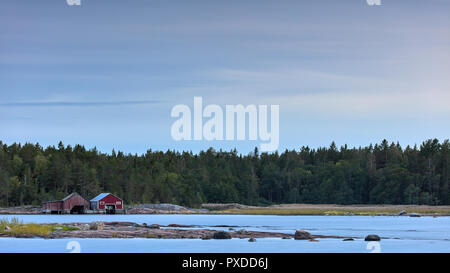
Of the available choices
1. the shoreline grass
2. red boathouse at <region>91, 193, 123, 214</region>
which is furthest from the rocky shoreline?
red boathouse at <region>91, 193, 123, 214</region>

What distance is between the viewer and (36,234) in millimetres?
54469

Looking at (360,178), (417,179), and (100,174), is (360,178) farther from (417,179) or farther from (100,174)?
(100,174)

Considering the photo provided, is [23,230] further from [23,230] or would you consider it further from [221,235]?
[221,235]

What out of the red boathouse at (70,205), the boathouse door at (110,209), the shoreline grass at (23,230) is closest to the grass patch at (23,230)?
the shoreline grass at (23,230)

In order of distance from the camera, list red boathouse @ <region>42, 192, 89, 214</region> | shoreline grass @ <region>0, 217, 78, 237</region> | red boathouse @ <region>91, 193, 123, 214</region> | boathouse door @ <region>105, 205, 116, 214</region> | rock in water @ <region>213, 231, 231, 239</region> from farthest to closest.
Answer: boathouse door @ <region>105, 205, 116, 214</region>, red boathouse @ <region>91, 193, 123, 214</region>, red boathouse @ <region>42, 192, 89, 214</region>, rock in water @ <region>213, 231, 231, 239</region>, shoreline grass @ <region>0, 217, 78, 237</region>

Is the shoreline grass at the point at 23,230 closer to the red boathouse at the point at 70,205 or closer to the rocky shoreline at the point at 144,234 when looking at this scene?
the rocky shoreline at the point at 144,234

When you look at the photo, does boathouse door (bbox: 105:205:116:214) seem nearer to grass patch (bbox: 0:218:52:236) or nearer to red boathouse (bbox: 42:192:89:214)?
red boathouse (bbox: 42:192:89:214)

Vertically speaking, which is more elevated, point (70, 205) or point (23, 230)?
point (23, 230)

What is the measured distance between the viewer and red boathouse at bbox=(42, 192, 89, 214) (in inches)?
5325

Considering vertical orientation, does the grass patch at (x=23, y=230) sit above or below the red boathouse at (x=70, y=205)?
above

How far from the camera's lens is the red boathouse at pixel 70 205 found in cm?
13525

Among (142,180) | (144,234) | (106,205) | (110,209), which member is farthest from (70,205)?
(144,234)

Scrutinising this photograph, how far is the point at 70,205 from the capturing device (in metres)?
136
